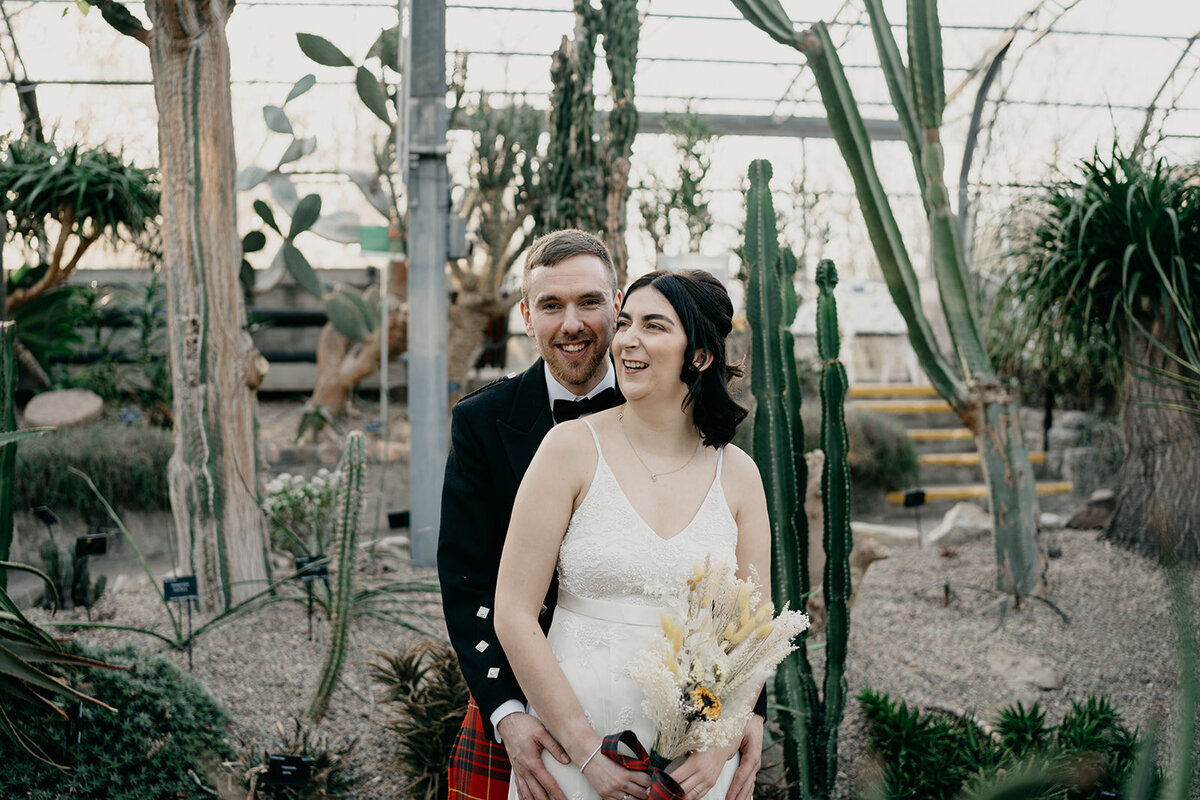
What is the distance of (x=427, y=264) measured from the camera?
5.36 meters

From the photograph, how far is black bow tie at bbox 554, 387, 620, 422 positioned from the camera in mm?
1879

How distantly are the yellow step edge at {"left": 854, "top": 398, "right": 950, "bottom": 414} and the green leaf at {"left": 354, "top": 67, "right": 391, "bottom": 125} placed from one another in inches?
212

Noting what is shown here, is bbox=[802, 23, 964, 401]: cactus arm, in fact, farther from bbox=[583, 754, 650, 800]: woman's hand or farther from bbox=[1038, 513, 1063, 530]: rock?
bbox=[1038, 513, 1063, 530]: rock

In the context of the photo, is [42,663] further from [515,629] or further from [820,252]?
[820,252]

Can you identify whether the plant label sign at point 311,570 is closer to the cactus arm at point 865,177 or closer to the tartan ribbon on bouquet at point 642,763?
the tartan ribbon on bouquet at point 642,763

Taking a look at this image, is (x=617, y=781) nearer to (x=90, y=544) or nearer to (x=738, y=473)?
(x=738, y=473)

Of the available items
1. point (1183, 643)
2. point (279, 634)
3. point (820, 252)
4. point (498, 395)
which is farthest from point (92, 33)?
point (1183, 643)

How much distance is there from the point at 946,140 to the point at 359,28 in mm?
8968

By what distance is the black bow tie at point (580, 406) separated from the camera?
1.88 metres

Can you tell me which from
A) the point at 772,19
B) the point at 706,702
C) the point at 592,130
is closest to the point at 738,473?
the point at 706,702

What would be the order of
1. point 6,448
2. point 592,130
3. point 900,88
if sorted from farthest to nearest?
point 592,130
point 900,88
point 6,448

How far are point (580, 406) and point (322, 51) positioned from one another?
620cm

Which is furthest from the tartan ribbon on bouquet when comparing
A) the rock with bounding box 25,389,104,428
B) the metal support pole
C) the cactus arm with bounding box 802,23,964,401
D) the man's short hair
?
the rock with bounding box 25,389,104,428

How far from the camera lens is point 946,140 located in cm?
1412
